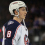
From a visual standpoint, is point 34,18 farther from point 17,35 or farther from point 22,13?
point 17,35

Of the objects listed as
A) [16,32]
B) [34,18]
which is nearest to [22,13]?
[16,32]

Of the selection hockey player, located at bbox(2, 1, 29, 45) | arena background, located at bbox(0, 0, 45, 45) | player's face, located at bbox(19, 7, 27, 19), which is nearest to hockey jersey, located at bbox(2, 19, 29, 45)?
hockey player, located at bbox(2, 1, 29, 45)

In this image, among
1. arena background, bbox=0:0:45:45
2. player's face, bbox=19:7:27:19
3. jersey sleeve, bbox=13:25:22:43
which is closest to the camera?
jersey sleeve, bbox=13:25:22:43

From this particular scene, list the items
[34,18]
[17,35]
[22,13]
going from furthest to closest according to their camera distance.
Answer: [34,18] → [22,13] → [17,35]

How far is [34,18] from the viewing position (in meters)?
5.48

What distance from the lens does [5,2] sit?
614cm

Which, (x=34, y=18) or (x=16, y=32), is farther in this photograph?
(x=34, y=18)

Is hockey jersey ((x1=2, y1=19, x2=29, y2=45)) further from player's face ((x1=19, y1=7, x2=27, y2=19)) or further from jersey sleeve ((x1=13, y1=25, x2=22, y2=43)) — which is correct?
player's face ((x1=19, y1=7, x2=27, y2=19))

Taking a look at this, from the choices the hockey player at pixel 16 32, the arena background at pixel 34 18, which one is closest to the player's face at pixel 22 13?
the hockey player at pixel 16 32

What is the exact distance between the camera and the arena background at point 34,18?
4.07 metres

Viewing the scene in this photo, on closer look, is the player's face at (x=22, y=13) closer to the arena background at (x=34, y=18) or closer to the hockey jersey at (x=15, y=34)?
the hockey jersey at (x=15, y=34)

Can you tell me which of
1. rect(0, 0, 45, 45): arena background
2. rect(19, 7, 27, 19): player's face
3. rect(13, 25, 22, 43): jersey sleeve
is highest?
rect(19, 7, 27, 19): player's face

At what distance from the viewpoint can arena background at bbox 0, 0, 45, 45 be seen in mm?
4074

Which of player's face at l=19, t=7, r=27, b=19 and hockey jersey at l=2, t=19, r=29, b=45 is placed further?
player's face at l=19, t=7, r=27, b=19
